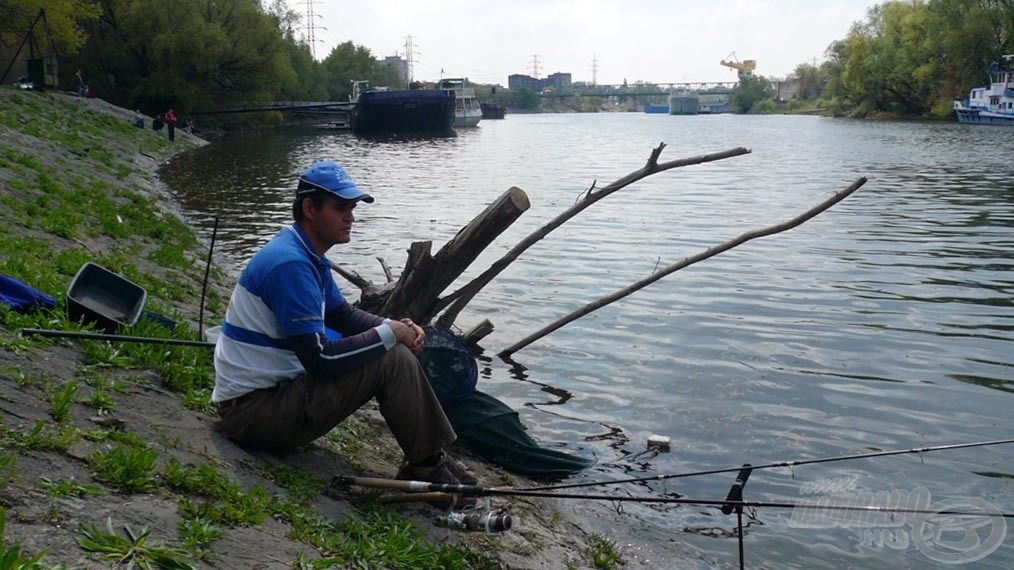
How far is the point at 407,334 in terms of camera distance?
5.26 metres

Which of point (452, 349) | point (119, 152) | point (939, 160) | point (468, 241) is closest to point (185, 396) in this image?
point (452, 349)

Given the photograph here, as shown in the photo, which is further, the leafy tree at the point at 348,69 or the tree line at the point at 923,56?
the leafy tree at the point at 348,69

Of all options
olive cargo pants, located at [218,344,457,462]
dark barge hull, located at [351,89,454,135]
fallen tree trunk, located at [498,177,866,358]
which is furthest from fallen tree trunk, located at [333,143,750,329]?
dark barge hull, located at [351,89,454,135]

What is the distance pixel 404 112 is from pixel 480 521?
7647cm

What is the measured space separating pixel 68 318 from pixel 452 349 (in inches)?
107

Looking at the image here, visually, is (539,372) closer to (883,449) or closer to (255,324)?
(883,449)

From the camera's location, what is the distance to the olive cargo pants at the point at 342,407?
5199 mm

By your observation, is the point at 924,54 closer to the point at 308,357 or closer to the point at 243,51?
the point at 243,51

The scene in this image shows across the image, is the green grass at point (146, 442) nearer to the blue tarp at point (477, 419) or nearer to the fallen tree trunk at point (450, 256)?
the blue tarp at point (477, 419)

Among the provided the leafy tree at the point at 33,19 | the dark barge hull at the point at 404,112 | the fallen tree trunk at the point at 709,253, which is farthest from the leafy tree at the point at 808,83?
the fallen tree trunk at the point at 709,253

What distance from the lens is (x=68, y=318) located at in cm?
664

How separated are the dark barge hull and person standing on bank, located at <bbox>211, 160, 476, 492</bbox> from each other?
242 feet

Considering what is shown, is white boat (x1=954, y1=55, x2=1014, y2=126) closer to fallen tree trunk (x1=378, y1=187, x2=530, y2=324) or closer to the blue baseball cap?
fallen tree trunk (x1=378, y1=187, x2=530, y2=324)

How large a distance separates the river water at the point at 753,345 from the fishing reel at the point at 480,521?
56.0 inches
